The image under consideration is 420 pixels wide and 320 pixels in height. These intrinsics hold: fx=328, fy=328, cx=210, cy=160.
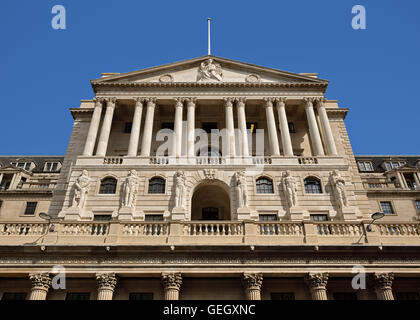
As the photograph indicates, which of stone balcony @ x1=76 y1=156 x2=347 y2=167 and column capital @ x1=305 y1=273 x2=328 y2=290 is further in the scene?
stone balcony @ x1=76 y1=156 x2=347 y2=167

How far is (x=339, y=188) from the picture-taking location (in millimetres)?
27797

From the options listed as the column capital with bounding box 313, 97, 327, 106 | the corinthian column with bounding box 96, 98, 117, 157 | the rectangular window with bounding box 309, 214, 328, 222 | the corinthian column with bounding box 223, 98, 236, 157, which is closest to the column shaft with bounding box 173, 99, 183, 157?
the corinthian column with bounding box 223, 98, 236, 157

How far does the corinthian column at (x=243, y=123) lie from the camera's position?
3182 centimetres

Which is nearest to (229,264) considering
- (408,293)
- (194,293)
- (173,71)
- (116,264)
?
(194,293)

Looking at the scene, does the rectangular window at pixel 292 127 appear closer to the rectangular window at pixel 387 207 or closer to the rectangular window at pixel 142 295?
the rectangular window at pixel 387 207

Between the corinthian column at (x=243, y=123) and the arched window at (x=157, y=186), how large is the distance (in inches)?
323

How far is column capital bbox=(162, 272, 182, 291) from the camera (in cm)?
1980

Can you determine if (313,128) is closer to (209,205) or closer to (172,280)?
(209,205)

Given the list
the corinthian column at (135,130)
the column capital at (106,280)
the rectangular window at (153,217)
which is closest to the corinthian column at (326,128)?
the rectangular window at (153,217)

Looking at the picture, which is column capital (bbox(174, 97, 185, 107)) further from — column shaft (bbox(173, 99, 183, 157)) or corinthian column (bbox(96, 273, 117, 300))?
corinthian column (bbox(96, 273, 117, 300))

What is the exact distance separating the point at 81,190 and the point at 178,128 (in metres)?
11.1

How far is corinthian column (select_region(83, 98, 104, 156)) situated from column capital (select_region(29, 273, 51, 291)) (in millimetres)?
13659

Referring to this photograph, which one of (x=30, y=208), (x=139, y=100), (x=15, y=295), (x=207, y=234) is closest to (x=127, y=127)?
(x=139, y=100)

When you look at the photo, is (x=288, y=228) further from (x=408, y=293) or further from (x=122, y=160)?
(x=122, y=160)
